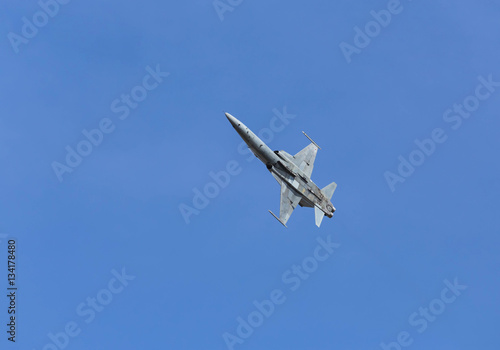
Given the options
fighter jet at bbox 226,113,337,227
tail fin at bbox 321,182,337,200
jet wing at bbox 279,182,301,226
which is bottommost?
jet wing at bbox 279,182,301,226

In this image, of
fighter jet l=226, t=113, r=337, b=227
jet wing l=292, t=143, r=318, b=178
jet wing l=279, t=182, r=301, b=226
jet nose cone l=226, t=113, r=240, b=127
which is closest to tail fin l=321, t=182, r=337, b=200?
fighter jet l=226, t=113, r=337, b=227

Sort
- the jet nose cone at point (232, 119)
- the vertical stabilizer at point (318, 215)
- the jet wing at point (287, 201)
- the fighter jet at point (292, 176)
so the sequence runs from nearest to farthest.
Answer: the jet nose cone at point (232, 119) → the fighter jet at point (292, 176) → the jet wing at point (287, 201) → the vertical stabilizer at point (318, 215)

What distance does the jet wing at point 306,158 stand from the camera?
134 metres

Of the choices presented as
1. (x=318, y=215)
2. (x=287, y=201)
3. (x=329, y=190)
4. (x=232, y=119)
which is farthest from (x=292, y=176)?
(x=232, y=119)

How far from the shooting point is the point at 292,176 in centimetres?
13125

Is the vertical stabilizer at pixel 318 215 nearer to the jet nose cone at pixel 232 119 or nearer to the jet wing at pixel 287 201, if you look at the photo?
the jet wing at pixel 287 201

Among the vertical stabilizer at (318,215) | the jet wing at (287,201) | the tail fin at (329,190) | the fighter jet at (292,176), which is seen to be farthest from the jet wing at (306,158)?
the vertical stabilizer at (318,215)

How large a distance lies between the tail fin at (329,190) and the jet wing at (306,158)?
149 inches

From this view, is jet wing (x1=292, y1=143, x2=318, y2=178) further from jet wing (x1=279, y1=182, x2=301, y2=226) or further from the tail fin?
jet wing (x1=279, y1=182, x2=301, y2=226)

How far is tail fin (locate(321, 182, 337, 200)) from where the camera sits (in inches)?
5325

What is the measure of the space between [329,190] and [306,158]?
6.72 m

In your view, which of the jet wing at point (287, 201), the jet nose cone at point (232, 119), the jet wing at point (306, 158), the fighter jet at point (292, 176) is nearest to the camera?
the jet nose cone at point (232, 119)

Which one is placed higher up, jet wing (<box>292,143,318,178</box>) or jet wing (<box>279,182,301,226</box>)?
jet wing (<box>292,143,318,178</box>)

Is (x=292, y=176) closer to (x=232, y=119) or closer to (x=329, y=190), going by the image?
(x=329, y=190)
